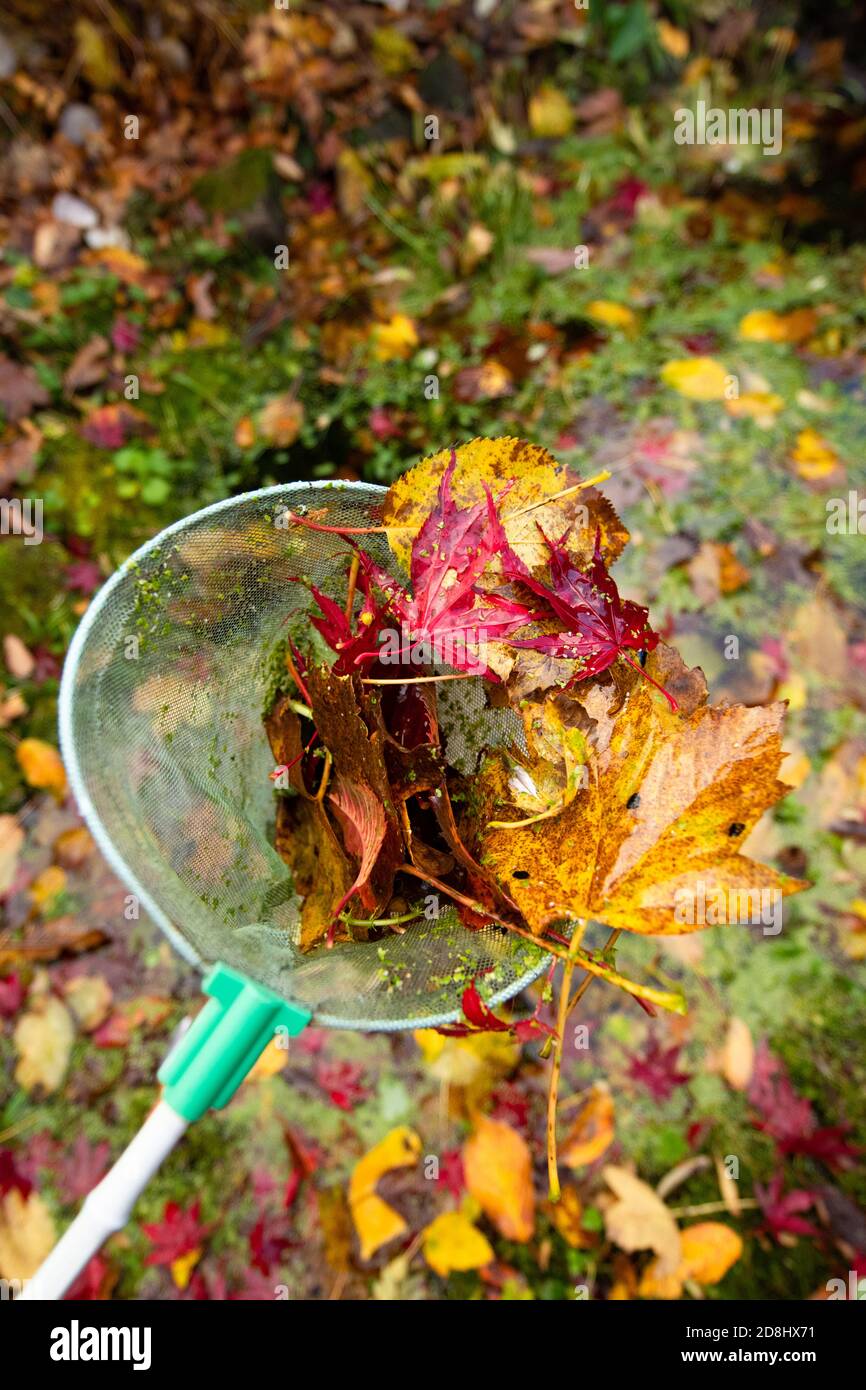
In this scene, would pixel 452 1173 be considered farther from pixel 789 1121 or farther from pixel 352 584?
pixel 352 584

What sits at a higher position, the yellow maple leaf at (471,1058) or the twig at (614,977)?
the twig at (614,977)

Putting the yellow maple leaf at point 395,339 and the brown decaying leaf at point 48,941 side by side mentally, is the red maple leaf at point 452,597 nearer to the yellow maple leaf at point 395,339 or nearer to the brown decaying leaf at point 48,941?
the brown decaying leaf at point 48,941

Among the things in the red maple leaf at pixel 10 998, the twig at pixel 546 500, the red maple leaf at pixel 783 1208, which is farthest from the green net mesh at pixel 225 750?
the red maple leaf at pixel 783 1208

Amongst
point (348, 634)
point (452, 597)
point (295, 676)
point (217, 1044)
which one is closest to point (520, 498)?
point (452, 597)

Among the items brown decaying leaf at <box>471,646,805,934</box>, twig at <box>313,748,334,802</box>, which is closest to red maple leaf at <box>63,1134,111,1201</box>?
twig at <box>313,748,334,802</box>

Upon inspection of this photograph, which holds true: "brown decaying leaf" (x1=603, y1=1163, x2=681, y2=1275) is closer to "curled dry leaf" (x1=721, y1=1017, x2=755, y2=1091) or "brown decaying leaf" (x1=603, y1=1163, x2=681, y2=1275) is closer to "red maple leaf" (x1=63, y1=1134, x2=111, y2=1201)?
"curled dry leaf" (x1=721, y1=1017, x2=755, y2=1091)
